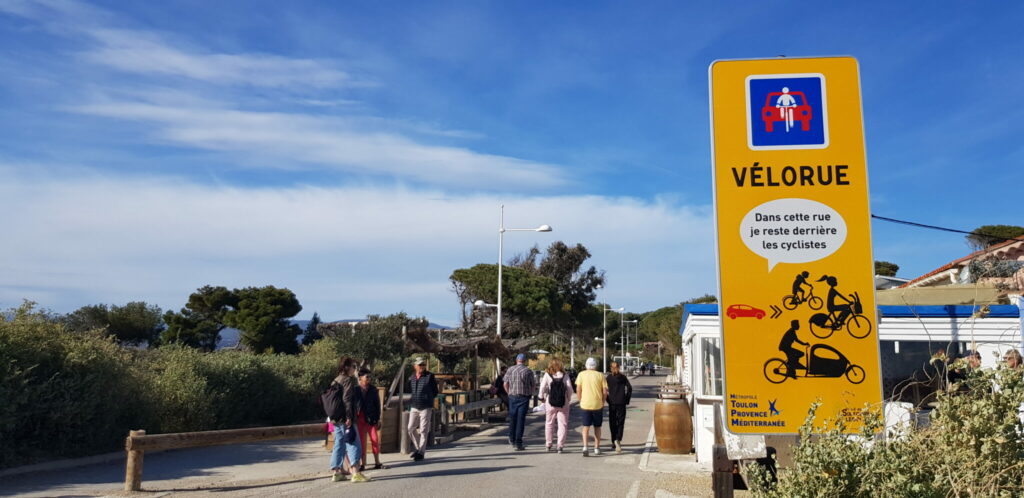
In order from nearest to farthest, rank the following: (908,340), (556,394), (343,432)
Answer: (343,432), (908,340), (556,394)

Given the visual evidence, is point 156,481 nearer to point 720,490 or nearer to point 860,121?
point 720,490

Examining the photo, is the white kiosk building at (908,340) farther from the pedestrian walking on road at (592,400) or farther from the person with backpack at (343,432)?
the person with backpack at (343,432)

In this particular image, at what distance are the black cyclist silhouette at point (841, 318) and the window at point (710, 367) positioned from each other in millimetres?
6997

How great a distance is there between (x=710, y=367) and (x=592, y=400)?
78.1 inches

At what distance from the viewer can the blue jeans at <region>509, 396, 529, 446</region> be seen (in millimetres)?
13125

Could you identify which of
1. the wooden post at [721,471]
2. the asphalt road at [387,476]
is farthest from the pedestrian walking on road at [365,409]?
the wooden post at [721,471]

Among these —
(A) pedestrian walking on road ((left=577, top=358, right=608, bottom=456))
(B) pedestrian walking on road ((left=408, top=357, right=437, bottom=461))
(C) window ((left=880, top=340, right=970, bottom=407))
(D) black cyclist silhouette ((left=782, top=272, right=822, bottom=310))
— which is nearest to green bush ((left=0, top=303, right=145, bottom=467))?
(B) pedestrian walking on road ((left=408, top=357, right=437, bottom=461))

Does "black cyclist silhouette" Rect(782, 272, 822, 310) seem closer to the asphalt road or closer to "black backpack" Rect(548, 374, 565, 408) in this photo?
the asphalt road

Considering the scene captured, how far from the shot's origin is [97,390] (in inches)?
438

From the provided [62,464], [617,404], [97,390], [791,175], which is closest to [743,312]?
[791,175]

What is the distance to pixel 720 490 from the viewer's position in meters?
5.18

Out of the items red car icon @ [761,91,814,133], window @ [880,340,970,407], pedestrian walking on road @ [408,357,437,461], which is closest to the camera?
red car icon @ [761,91,814,133]

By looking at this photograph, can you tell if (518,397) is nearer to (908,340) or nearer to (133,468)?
(908,340)

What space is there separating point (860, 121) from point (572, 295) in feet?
127
